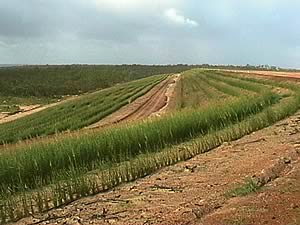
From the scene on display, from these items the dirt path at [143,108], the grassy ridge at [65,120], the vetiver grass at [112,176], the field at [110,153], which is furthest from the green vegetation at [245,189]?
the dirt path at [143,108]

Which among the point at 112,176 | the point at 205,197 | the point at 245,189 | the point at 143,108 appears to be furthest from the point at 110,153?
the point at 143,108

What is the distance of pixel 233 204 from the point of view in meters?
7.27

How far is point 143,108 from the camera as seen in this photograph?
37.2 meters

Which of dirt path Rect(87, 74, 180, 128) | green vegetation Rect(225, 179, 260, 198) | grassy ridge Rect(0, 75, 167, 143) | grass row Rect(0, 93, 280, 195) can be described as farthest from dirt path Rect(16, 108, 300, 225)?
dirt path Rect(87, 74, 180, 128)

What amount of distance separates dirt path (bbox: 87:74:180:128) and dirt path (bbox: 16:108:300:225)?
1922 centimetres

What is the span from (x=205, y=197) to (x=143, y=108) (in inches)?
1151

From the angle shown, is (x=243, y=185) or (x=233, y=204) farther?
(x=243, y=185)

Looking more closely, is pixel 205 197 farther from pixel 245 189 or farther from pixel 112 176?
pixel 112 176

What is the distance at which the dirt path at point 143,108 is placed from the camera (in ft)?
105

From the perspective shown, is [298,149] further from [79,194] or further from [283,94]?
[283,94]

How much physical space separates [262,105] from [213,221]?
48.1 ft

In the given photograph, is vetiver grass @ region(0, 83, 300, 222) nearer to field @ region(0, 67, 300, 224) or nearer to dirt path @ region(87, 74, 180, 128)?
field @ region(0, 67, 300, 224)

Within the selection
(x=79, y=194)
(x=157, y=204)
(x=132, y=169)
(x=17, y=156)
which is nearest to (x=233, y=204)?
(x=157, y=204)

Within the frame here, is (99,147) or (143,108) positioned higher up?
(99,147)
